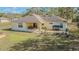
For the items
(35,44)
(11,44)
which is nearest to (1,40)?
(11,44)

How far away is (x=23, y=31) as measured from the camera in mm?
3584

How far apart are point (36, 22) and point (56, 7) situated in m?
0.26

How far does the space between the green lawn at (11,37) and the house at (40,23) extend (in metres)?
0.05

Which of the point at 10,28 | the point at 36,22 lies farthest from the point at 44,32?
the point at 10,28

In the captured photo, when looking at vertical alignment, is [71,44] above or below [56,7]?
below

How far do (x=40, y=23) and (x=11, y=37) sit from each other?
0.34m

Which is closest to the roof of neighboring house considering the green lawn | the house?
the house

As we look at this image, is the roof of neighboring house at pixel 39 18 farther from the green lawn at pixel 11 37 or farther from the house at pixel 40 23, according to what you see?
the green lawn at pixel 11 37

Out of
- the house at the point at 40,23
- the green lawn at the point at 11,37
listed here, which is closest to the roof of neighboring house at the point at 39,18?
the house at the point at 40,23

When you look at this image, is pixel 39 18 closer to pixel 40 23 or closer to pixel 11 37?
pixel 40 23

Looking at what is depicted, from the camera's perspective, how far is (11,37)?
11.7ft

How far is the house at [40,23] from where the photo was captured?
141 inches
